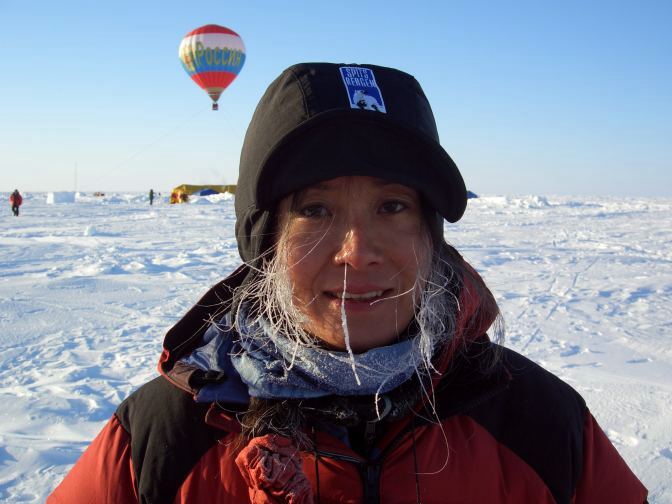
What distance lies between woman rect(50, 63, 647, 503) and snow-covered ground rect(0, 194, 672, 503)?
1397 mm

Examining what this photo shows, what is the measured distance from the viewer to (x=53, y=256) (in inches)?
373

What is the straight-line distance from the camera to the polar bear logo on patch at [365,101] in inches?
48.4

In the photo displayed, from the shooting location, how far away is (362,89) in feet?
4.14

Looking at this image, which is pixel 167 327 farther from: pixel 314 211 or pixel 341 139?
pixel 341 139

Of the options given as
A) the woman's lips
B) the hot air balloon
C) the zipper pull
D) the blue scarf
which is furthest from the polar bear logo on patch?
the hot air balloon

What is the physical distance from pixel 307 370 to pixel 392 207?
440mm

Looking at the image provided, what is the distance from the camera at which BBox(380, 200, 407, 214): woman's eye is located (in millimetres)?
1271

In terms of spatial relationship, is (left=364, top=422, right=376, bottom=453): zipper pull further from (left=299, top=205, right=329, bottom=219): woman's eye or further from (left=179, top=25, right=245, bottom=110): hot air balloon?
(left=179, top=25, right=245, bottom=110): hot air balloon

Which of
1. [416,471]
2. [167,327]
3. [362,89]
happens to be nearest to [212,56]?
[167,327]

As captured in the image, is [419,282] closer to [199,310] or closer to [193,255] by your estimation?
[199,310]

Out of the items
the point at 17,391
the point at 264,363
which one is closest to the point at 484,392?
the point at 264,363

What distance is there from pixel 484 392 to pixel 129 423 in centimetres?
88

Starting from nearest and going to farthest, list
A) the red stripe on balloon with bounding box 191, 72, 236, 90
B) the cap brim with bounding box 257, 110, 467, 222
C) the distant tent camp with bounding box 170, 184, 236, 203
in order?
the cap brim with bounding box 257, 110, 467, 222, the red stripe on balloon with bounding box 191, 72, 236, 90, the distant tent camp with bounding box 170, 184, 236, 203

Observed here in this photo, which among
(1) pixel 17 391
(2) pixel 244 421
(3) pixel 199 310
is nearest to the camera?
(2) pixel 244 421
